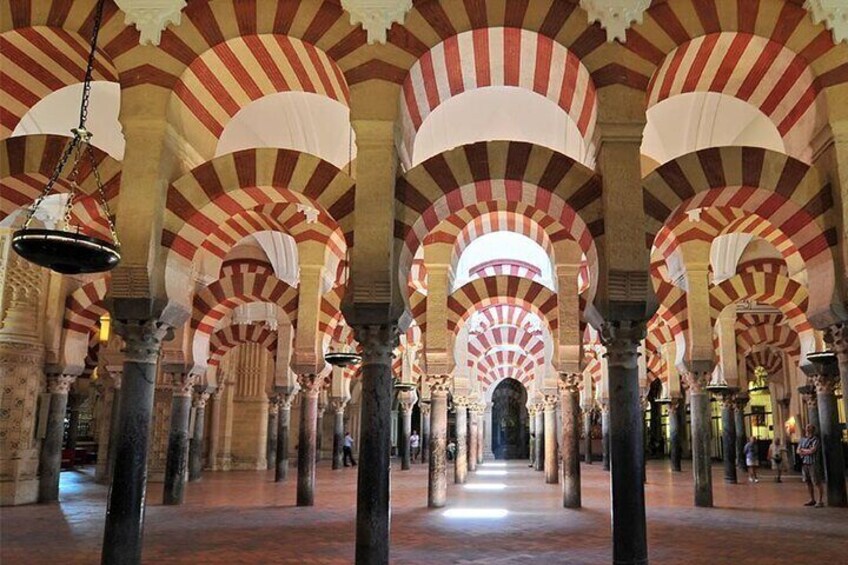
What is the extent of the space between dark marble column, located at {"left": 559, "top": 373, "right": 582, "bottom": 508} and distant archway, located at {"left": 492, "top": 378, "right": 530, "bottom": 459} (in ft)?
62.7

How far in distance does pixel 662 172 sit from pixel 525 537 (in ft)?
11.7

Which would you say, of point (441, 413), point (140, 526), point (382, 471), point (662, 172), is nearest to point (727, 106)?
point (662, 172)

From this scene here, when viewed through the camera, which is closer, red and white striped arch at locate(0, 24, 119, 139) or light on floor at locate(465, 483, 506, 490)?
red and white striped arch at locate(0, 24, 119, 139)

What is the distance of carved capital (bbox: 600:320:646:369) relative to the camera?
5.63 m

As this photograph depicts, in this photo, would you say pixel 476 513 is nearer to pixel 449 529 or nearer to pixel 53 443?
pixel 449 529

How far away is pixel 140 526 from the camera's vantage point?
5.48 m

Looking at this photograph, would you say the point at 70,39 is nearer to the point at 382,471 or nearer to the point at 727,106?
the point at 382,471

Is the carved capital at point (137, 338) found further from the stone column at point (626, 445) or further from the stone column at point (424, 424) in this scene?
the stone column at point (424, 424)

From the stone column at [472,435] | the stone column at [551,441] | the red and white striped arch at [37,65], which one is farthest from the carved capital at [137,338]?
the stone column at [472,435]

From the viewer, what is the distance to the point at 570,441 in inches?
379

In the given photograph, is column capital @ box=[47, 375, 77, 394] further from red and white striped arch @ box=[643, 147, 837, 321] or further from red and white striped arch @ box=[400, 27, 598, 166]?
red and white striped arch @ box=[643, 147, 837, 321]

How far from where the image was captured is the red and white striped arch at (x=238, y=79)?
21.2 ft

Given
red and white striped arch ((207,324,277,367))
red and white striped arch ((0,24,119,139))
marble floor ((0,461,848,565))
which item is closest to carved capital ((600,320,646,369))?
marble floor ((0,461,848,565))

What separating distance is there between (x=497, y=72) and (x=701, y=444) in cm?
549
